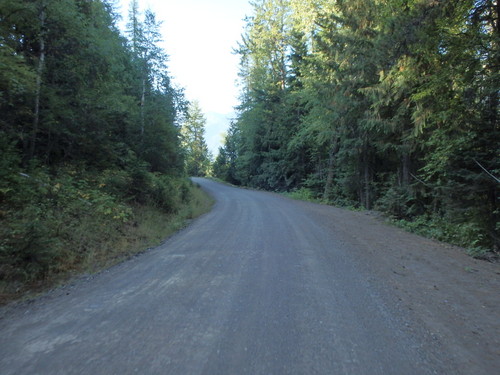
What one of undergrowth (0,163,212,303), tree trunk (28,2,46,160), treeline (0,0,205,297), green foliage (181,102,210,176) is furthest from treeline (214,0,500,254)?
green foliage (181,102,210,176)

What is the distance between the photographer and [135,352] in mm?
2857

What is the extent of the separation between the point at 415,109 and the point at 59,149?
1252cm

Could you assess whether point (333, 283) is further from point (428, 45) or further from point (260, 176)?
point (260, 176)

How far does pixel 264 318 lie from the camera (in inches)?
140

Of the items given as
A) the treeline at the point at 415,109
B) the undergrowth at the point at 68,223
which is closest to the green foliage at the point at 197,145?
the treeline at the point at 415,109

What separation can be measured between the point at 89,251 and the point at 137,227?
251 cm

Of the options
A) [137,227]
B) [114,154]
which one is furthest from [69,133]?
[137,227]

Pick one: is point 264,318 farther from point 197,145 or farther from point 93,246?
point 197,145

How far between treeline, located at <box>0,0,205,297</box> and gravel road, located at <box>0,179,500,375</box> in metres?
1.36

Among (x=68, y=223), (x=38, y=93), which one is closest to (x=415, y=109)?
(x=68, y=223)

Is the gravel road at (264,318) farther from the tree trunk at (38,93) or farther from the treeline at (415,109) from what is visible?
Result: the tree trunk at (38,93)

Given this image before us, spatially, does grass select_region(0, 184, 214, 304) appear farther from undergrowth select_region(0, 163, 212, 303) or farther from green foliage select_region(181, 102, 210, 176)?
green foliage select_region(181, 102, 210, 176)

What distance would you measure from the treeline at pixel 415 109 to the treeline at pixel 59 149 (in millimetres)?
9439

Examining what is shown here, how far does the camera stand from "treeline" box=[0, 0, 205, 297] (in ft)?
19.2
